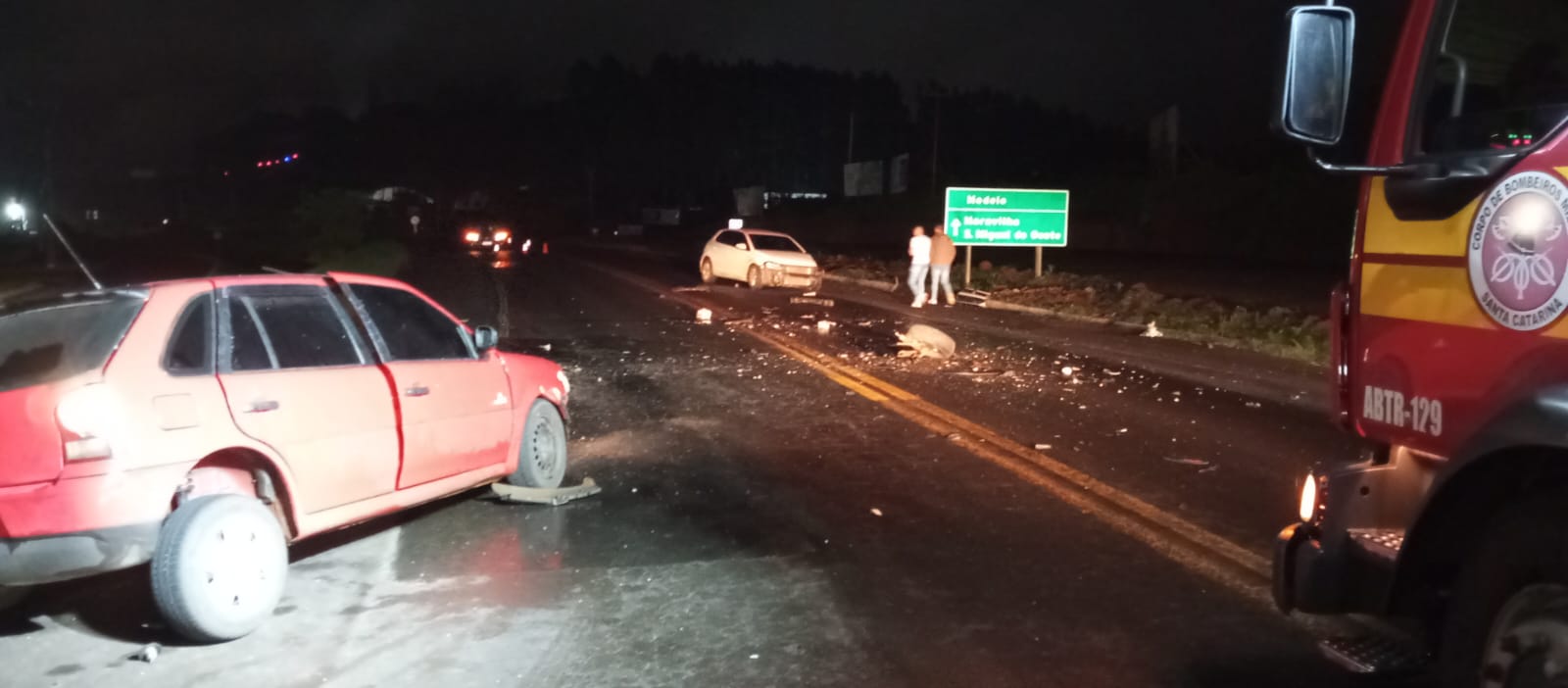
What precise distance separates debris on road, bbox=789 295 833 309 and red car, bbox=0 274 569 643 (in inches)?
704

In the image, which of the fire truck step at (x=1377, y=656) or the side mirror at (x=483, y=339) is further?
the side mirror at (x=483, y=339)

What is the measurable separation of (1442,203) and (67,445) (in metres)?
5.03

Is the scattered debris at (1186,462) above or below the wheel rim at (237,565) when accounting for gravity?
below

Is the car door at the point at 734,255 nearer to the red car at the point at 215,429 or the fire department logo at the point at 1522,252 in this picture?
the red car at the point at 215,429

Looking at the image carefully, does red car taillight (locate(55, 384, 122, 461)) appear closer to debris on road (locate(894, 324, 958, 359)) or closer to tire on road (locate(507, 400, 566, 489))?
tire on road (locate(507, 400, 566, 489))

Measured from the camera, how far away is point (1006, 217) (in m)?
26.5

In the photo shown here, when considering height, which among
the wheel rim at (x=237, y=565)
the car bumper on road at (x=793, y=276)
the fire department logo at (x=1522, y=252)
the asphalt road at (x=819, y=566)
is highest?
the fire department logo at (x=1522, y=252)

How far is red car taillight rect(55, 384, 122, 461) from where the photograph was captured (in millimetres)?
4895

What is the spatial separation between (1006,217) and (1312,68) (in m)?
23.3

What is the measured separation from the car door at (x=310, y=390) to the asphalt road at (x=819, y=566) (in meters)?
0.61

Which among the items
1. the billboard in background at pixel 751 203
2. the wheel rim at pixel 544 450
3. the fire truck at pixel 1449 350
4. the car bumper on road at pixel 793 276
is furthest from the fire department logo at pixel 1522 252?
the billboard in background at pixel 751 203

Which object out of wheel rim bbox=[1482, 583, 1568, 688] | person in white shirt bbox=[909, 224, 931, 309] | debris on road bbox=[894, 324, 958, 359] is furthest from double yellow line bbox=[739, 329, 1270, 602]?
person in white shirt bbox=[909, 224, 931, 309]

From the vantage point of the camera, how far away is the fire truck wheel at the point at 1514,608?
3.02m

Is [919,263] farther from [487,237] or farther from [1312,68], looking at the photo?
[487,237]
